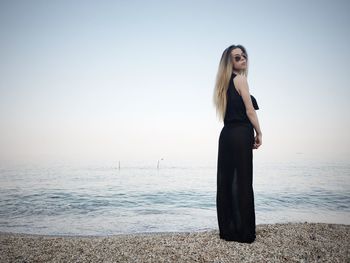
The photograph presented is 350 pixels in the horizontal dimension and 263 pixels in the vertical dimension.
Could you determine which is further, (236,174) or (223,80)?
(223,80)

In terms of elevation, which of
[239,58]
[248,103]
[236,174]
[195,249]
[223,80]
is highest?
[239,58]

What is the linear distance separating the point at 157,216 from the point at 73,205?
627 cm

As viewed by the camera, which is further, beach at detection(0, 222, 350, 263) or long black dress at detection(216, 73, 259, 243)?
long black dress at detection(216, 73, 259, 243)

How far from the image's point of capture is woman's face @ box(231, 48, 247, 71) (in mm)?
4488

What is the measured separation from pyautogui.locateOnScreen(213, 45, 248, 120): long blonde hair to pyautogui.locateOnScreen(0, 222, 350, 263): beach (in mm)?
2242

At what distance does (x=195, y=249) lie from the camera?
4.18 m

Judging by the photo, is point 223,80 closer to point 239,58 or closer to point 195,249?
point 239,58

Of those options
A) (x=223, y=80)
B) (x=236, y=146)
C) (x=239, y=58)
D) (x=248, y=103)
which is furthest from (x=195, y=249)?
(x=239, y=58)

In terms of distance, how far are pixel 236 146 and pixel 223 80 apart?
1206mm

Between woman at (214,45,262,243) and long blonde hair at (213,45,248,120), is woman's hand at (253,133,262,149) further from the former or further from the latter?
long blonde hair at (213,45,248,120)

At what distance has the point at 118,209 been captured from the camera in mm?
14742

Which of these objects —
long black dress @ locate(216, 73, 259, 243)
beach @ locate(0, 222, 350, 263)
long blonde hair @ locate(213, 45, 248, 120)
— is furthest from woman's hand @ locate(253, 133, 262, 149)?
beach @ locate(0, 222, 350, 263)

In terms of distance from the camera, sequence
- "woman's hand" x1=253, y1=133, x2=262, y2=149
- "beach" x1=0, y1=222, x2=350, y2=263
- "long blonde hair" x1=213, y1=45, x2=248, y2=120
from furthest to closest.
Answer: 1. "long blonde hair" x1=213, y1=45, x2=248, y2=120
2. "woman's hand" x1=253, y1=133, x2=262, y2=149
3. "beach" x1=0, y1=222, x2=350, y2=263

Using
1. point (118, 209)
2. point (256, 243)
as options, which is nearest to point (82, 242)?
point (256, 243)
